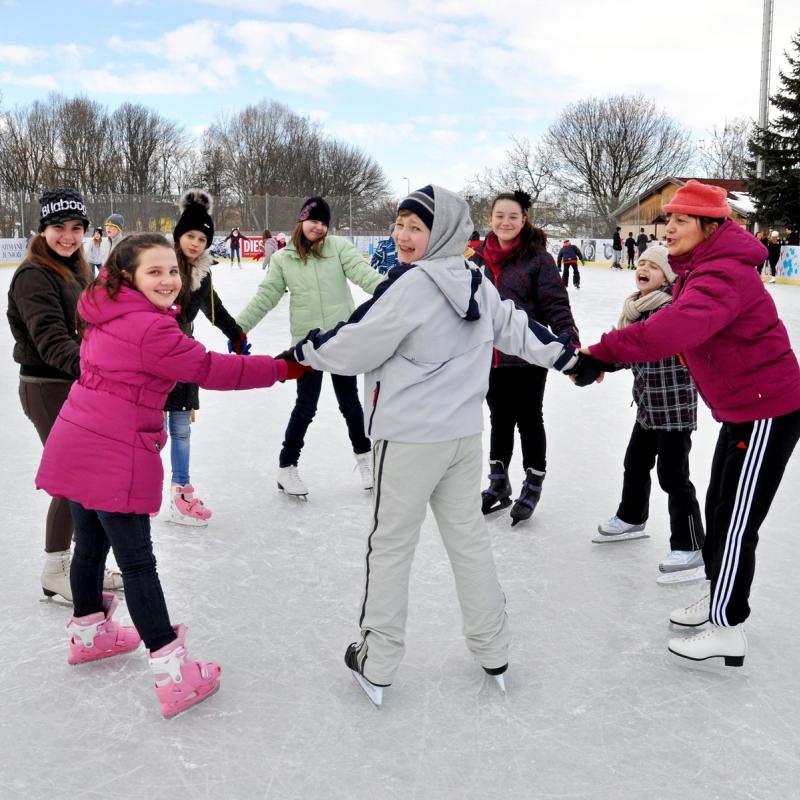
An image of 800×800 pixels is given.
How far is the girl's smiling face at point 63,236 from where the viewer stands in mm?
2514

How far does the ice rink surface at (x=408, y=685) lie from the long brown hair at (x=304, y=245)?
1.16m

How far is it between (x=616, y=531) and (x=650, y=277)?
3.43ft

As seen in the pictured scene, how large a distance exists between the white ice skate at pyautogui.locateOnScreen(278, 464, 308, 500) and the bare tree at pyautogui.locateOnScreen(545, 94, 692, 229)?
151 feet

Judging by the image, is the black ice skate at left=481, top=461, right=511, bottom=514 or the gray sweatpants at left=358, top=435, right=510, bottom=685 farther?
the black ice skate at left=481, top=461, right=511, bottom=514

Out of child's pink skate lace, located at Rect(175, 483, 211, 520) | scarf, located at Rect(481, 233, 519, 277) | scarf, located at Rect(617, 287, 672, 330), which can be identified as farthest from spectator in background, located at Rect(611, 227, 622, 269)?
child's pink skate lace, located at Rect(175, 483, 211, 520)

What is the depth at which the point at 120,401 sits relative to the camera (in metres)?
1.98

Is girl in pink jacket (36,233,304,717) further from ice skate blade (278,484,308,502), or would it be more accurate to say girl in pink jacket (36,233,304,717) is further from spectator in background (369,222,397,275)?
spectator in background (369,222,397,275)

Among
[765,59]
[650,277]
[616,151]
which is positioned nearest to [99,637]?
[650,277]

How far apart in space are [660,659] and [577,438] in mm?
2603

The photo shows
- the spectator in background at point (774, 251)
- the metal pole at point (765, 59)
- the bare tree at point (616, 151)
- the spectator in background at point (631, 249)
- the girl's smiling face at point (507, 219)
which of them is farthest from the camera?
the bare tree at point (616, 151)

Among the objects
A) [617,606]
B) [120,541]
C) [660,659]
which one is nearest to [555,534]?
[617,606]

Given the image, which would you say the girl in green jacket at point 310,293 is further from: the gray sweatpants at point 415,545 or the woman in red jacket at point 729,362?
the woman in red jacket at point 729,362

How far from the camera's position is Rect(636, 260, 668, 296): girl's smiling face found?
2.86 metres

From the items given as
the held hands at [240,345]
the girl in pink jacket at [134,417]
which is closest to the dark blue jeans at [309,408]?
the held hands at [240,345]
